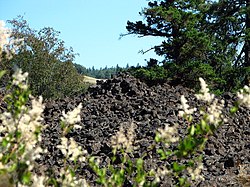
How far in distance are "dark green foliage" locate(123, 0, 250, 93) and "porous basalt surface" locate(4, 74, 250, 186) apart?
5.33 metres

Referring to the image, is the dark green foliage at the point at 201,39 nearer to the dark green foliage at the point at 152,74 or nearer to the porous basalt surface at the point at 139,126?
the dark green foliage at the point at 152,74

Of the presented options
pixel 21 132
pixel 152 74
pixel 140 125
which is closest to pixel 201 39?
pixel 152 74

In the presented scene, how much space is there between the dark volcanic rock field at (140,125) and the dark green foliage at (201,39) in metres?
5.01

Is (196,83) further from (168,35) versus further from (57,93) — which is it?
(57,93)

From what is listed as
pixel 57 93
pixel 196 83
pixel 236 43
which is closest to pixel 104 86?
pixel 196 83

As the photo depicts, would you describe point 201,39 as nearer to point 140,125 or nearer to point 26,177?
point 140,125

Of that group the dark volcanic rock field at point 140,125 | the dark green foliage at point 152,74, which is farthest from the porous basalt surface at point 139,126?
the dark green foliage at point 152,74

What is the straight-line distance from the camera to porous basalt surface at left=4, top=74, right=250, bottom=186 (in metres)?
7.59

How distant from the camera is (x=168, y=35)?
19.1 metres

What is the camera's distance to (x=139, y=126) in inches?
362

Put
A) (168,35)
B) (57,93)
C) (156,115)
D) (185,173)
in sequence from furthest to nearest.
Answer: (57,93)
(168,35)
(156,115)
(185,173)

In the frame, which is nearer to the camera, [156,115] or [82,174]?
[82,174]

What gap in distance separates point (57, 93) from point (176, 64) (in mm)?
8964

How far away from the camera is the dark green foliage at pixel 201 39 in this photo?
58.4 feet
